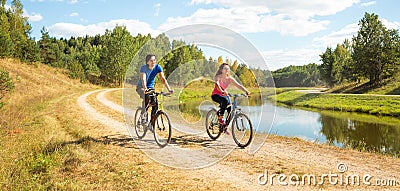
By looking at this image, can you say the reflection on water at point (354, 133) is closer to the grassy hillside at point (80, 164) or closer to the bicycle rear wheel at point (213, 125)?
the bicycle rear wheel at point (213, 125)

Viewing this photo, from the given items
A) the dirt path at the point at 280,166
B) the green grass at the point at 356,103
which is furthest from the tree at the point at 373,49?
the dirt path at the point at 280,166

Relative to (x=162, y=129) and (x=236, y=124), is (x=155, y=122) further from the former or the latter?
(x=236, y=124)

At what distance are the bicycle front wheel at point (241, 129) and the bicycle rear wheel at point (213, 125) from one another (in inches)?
20.7

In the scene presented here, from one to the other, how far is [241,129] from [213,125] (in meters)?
0.98

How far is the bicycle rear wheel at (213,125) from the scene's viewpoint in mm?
8500

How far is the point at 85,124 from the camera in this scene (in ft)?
39.5

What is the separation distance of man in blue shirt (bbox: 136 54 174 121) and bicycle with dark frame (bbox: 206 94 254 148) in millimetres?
1519

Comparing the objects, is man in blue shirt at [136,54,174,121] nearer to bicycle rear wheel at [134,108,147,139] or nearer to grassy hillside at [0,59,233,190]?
bicycle rear wheel at [134,108,147,139]

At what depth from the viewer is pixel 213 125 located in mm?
8664

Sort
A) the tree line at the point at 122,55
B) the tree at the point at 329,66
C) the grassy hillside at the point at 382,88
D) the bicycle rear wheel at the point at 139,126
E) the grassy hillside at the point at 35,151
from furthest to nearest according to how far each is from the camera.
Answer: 1. the tree at the point at 329,66
2. the grassy hillside at the point at 382,88
3. the bicycle rear wheel at the point at 139,126
4. the tree line at the point at 122,55
5. the grassy hillside at the point at 35,151

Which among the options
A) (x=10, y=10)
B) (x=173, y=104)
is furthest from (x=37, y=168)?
(x=10, y=10)

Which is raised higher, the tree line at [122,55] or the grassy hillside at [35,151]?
the tree line at [122,55]

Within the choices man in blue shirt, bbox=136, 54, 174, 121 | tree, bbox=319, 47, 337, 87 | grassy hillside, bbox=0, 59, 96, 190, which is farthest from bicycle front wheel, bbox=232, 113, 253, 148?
tree, bbox=319, 47, 337, 87

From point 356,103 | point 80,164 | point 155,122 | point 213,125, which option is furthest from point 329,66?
point 80,164
